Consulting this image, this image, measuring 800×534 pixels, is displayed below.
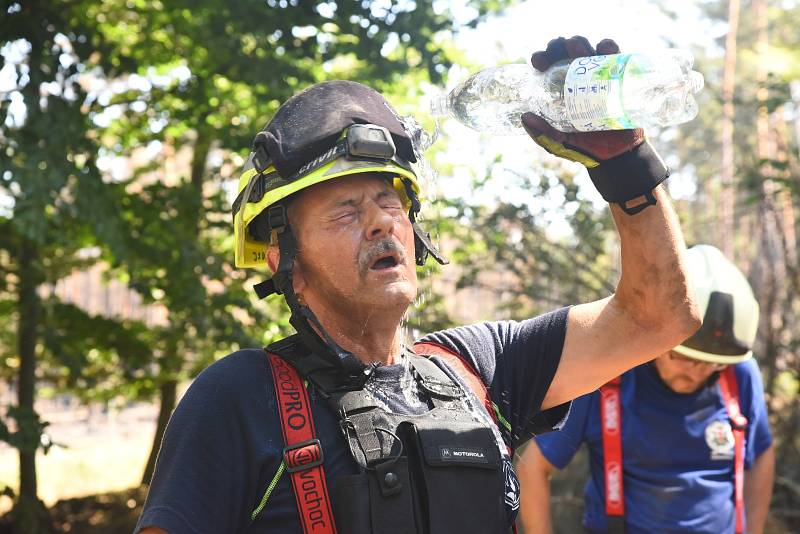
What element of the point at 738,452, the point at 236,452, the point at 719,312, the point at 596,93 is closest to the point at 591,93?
the point at 596,93

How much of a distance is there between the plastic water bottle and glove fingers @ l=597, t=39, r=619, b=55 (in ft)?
0.10

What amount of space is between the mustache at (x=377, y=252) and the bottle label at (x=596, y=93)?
1.81 feet

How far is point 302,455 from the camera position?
195 cm

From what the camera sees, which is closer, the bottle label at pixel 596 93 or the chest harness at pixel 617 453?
the bottle label at pixel 596 93

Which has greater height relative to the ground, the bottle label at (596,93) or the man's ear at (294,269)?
the bottle label at (596,93)

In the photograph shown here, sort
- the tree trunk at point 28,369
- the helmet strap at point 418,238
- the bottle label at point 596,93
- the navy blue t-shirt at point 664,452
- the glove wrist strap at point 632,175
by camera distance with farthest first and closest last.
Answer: the tree trunk at point 28,369 < the navy blue t-shirt at point 664,452 < the helmet strap at point 418,238 < the glove wrist strap at point 632,175 < the bottle label at point 596,93

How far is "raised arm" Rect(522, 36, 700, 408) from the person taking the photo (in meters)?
2.20

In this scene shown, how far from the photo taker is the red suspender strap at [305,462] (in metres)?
1.92

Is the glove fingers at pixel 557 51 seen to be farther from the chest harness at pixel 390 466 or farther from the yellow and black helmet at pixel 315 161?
the chest harness at pixel 390 466

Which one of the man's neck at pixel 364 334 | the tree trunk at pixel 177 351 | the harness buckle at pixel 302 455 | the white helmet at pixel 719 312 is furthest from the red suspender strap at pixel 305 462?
the tree trunk at pixel 177 351

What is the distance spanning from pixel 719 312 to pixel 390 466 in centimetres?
263

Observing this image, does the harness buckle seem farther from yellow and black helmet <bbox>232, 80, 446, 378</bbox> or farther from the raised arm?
the raised arm

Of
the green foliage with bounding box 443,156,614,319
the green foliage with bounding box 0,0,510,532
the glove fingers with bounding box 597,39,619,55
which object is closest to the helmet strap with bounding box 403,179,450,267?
the glove fingers with bounding box 597,39,619,55

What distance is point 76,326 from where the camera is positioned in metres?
7.15
